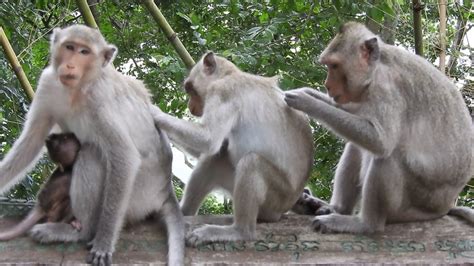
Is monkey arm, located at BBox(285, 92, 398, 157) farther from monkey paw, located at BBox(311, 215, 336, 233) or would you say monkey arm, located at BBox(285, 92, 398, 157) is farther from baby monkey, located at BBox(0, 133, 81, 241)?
baby monkey, located at BBox(0, 133, 81, 241)

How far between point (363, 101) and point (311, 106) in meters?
0.45

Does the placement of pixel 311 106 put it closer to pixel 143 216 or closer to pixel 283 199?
pixel 283 199

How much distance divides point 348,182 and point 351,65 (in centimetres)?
125

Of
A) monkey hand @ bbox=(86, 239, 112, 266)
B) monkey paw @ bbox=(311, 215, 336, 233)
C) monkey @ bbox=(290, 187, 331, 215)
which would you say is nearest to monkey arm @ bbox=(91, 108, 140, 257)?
monkey hand @ bbox=(86, 239, 112, 266)

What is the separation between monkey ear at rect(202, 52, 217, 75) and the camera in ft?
23.3

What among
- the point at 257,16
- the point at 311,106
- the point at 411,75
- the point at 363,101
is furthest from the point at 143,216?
the point at 257,16

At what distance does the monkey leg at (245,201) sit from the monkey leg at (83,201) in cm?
83

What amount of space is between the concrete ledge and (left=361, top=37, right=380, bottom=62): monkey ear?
153 cm

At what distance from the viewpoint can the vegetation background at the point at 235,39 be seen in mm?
9102

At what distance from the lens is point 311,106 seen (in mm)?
6449

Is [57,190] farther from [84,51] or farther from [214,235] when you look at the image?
[214,235]

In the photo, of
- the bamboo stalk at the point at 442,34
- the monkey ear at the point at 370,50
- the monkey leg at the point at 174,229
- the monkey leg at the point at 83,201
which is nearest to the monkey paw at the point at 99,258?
the monkey leg at the point at 83,201

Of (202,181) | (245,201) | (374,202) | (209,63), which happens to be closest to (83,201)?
(245,201)

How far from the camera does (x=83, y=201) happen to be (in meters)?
6.05
